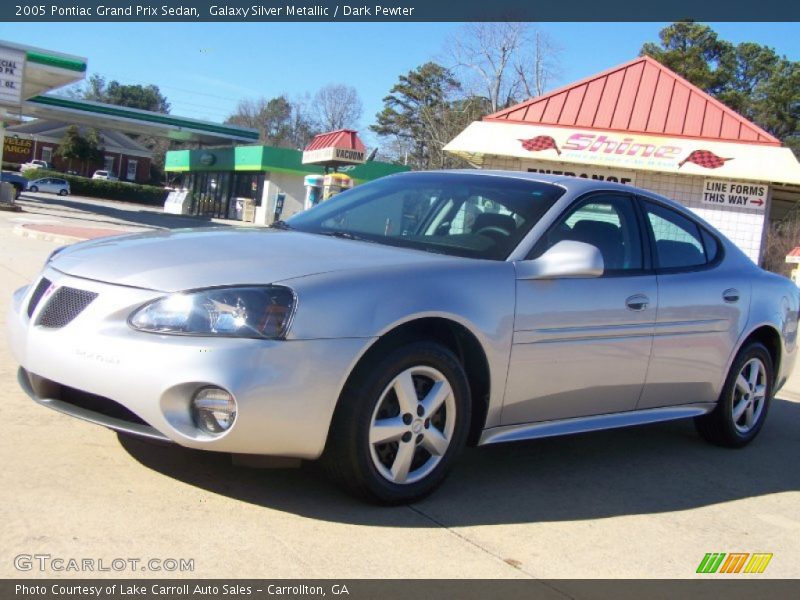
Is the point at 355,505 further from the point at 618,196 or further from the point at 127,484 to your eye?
the point at 618,196

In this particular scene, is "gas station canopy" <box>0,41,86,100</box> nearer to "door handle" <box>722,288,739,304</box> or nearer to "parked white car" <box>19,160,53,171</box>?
"door handle" <box>722,288,739,304</box>

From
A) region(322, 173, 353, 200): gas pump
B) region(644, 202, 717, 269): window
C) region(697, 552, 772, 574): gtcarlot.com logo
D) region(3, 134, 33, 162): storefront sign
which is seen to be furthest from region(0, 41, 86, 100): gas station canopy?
region(3, 134, 33, 162): storefront sign

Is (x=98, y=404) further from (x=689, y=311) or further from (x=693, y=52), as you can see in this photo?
(x=693, y=52)

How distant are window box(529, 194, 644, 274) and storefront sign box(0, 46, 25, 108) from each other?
25566mm

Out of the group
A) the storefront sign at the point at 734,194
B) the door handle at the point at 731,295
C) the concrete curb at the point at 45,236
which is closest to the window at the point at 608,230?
the door handle at the point at 731,295

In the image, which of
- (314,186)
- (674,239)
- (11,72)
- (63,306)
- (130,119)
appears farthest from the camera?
(130,119)

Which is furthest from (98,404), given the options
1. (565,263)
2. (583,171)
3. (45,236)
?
(583,171)

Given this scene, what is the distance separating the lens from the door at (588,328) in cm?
405

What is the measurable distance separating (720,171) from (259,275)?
1442cm

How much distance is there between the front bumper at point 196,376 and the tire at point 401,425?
97 mm

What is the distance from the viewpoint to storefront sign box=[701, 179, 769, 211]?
1633cm

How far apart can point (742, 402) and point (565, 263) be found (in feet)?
7.47

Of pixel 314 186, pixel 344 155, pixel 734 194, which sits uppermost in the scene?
pixel 344 155

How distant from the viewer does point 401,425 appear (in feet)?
11.8
